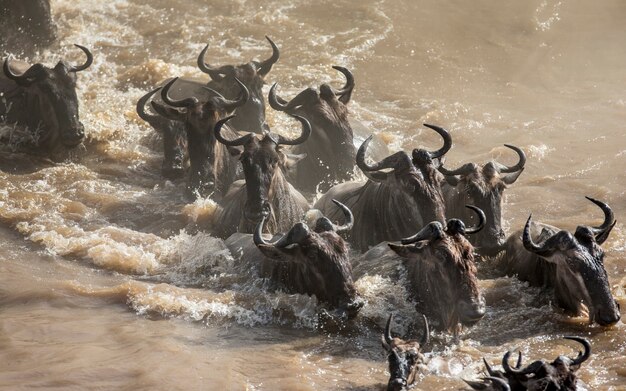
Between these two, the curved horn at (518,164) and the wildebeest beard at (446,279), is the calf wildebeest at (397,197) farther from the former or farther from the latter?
the wildebeest beard at (446,279)

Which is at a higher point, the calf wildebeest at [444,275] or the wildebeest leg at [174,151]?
the calf wildebeest at [444,275]

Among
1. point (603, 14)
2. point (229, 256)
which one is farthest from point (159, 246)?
point (603, 14)

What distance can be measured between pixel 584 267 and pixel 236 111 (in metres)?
7.06

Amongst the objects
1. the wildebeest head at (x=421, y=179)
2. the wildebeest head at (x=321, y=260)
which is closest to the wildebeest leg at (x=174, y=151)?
the wildebeest head at (x=421, y=179)

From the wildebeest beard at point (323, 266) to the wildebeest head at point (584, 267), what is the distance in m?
1.89

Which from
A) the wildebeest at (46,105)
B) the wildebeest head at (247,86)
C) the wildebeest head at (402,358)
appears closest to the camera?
the wildebeest head at (402,358)

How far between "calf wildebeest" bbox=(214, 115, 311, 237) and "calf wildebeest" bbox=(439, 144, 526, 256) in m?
1.91

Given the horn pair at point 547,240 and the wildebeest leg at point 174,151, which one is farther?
the wildebeest leg at point 174,151

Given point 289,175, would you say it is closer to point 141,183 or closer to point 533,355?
point 141,183

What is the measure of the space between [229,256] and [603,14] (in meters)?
15.6

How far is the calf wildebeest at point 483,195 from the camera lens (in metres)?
11.6

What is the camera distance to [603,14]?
949 inches

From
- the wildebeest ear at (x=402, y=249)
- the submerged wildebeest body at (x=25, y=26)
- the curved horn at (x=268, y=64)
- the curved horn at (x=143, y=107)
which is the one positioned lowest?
the submerged wildebeest body at (x=25, y=26)

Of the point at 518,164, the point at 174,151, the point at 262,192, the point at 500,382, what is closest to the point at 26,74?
the point at 174,151
